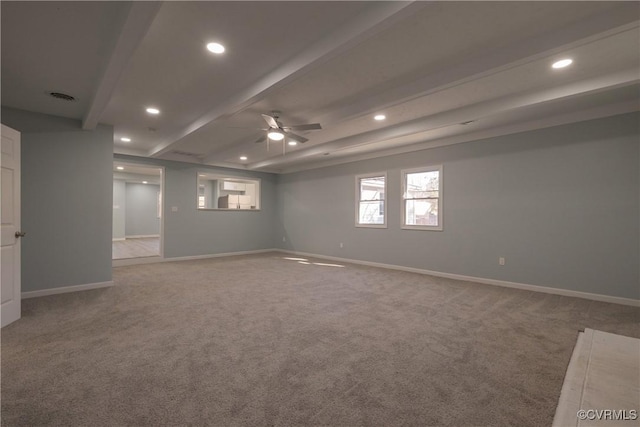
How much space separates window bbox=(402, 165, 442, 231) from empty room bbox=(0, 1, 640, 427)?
42 millimetres

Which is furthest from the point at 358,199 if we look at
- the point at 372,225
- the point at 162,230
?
the point at 162,230

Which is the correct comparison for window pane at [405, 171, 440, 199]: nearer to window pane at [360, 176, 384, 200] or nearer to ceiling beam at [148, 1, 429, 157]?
window pane at [360, 176, 384, 200]

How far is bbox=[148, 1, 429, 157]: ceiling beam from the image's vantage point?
1.98 metres

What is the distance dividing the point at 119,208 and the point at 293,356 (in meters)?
12.2

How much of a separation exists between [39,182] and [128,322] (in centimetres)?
271

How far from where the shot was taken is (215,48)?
2609mm

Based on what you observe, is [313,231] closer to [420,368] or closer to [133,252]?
[133,252]

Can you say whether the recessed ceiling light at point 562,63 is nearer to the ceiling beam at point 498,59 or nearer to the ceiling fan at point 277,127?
the ceiling beam at point 498,59

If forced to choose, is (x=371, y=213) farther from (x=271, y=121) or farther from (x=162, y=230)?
(x=162, y=230)

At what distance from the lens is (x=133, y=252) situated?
27.3ft

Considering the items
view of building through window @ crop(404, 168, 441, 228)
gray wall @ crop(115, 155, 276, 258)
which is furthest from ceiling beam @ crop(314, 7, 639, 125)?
gray wall @ crop(115, 155, 276, 258)

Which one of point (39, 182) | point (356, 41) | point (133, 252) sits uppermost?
point (356, 41)

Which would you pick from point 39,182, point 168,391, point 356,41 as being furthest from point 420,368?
point 39,182

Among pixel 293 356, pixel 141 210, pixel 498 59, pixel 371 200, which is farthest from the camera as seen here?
pixel 141 210
